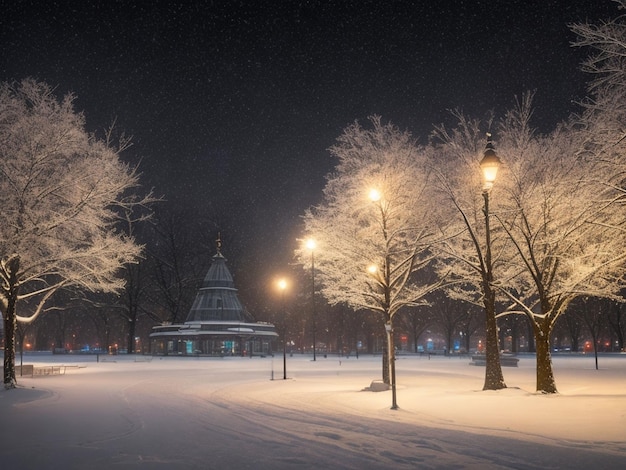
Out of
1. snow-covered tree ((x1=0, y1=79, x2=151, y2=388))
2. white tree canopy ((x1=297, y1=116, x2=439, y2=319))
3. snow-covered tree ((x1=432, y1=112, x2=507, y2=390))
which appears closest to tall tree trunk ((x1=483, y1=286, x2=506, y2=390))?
snow-covered tree ((x1=432, y1=112, x2=507, y2=390))

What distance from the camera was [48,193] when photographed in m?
23.7

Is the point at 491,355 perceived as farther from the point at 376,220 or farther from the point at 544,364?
the point at 376,220

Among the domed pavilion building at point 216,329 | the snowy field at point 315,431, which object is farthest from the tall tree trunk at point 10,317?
the domed pavilion building at point 216,329

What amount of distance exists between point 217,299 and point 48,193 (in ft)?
166

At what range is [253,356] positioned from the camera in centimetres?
6912

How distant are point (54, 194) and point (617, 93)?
20.5 m

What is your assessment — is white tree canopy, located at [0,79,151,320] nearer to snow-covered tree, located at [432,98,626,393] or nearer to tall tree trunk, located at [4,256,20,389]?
tall tree trunk, located at [4,256,20,389]

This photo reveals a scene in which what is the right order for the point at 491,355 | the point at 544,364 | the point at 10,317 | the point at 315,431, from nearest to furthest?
the point at 315,431 < the point at 544,364 < the point at 491,355 < the point at 10,317

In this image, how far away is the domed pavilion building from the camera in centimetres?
7050

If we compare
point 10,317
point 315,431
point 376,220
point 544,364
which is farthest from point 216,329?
point 315,431

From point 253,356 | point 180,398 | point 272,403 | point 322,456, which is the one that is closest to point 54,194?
point 180,398

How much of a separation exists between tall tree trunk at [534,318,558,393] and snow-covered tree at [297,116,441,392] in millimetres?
5281

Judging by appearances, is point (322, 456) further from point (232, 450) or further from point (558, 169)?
point (558, 169)

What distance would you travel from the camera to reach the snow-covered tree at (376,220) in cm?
2483
